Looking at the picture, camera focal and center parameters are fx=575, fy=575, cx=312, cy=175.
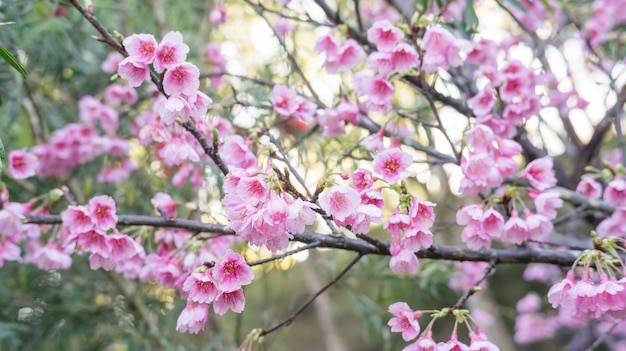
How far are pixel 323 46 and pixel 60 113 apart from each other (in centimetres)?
149

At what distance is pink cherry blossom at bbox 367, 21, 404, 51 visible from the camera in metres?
1.25

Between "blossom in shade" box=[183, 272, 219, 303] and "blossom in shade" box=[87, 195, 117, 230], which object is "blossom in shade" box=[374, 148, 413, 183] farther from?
"blossom in shade" box=[87, 195, 117, 230]

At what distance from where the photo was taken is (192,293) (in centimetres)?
95

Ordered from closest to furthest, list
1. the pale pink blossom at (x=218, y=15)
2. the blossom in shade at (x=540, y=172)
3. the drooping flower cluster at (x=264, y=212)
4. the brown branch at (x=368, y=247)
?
the drooping flower cluster at (x=264, y=212)
the brown branch at (x=368, y=247)
the blossom in shade at (x=540, y=172)
the pale pink blossom at (x=218, y=15)

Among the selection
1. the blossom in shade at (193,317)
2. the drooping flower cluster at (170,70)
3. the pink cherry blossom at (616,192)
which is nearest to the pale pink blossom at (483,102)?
the pink cherry blossom at (616,192)

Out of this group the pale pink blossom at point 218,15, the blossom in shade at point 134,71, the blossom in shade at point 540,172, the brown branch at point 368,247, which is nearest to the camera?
the blossom in shade at point 134,71

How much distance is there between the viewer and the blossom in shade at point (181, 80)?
36.9 inches

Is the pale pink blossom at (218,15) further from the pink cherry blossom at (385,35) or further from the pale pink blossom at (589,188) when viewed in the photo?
the pale pink blossom at (589,188)

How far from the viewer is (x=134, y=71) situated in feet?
3.16

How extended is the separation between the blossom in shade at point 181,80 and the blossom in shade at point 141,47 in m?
0.05

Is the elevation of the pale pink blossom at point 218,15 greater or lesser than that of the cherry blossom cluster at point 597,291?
greater

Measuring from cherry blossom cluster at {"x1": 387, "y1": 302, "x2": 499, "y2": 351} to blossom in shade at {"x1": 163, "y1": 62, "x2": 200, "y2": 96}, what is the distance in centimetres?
51

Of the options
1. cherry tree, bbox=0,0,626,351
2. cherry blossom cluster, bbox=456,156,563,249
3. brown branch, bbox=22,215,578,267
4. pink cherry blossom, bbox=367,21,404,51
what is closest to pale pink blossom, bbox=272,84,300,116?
cherry tree, bbox=0,0,626,351

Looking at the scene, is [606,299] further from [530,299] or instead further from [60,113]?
[530,299]
